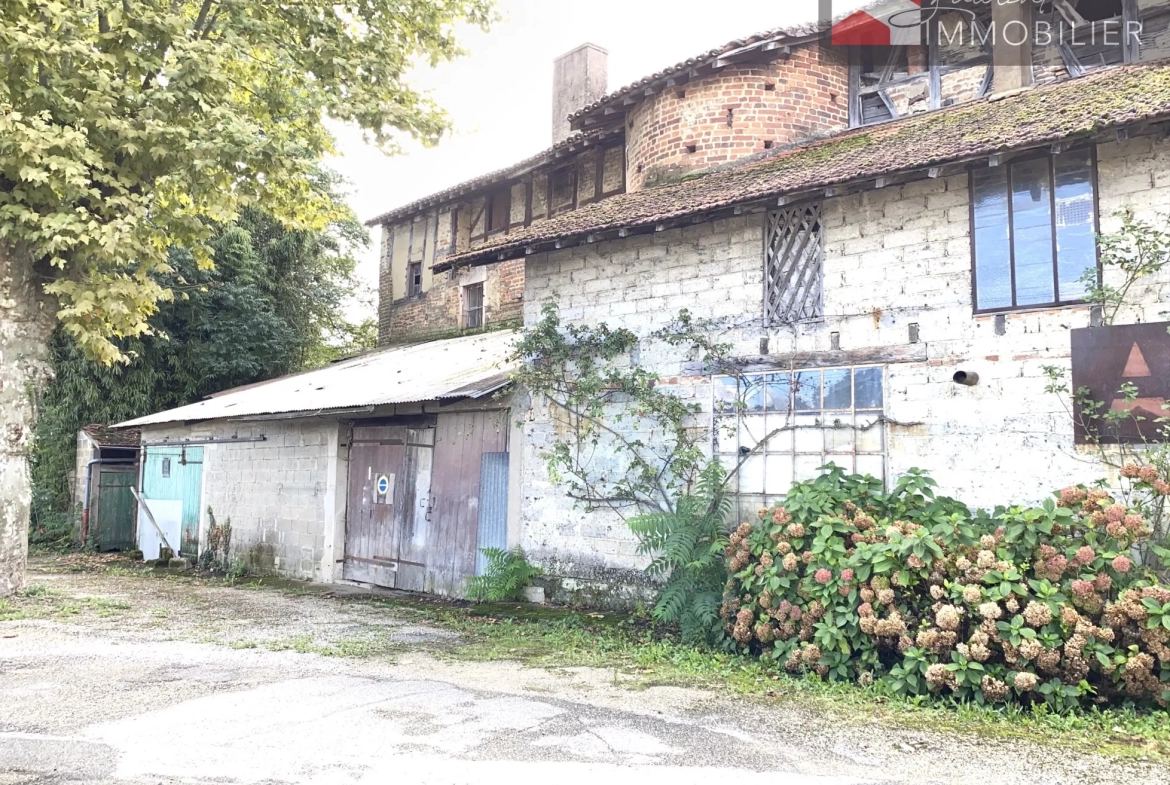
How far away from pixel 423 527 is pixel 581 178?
687 cm

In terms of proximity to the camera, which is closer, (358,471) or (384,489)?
(384,489)

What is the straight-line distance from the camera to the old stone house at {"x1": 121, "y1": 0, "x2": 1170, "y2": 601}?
22.2ft

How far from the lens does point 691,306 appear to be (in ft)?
29.1

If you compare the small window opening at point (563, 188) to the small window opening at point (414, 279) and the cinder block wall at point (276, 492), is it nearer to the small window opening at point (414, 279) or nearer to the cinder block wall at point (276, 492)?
the small window opening at point (414, 279)

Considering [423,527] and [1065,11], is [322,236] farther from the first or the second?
[1065,11]

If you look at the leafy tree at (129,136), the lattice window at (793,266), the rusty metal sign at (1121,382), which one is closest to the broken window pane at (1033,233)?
the rusty metal sign at (1121,382)

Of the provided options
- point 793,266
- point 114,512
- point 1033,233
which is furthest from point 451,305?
point 1033,233

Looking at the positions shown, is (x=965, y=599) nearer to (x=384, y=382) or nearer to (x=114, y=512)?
(x=384, y=382)

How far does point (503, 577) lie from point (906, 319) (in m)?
5.19

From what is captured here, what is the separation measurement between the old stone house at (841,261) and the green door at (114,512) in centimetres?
616

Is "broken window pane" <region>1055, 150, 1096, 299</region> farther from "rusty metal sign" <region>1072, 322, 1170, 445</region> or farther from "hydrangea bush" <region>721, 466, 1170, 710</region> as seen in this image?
"hydrangea bush" <region>721, 466, 1170, 710</region>

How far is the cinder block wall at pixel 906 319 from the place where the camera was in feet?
21.7

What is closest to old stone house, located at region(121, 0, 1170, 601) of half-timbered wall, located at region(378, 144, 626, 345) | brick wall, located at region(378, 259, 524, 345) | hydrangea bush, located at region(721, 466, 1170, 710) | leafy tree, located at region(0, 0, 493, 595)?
hydrangea bush, located at region(721, 466, 1170, 710)

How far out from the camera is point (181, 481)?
51.5ft
